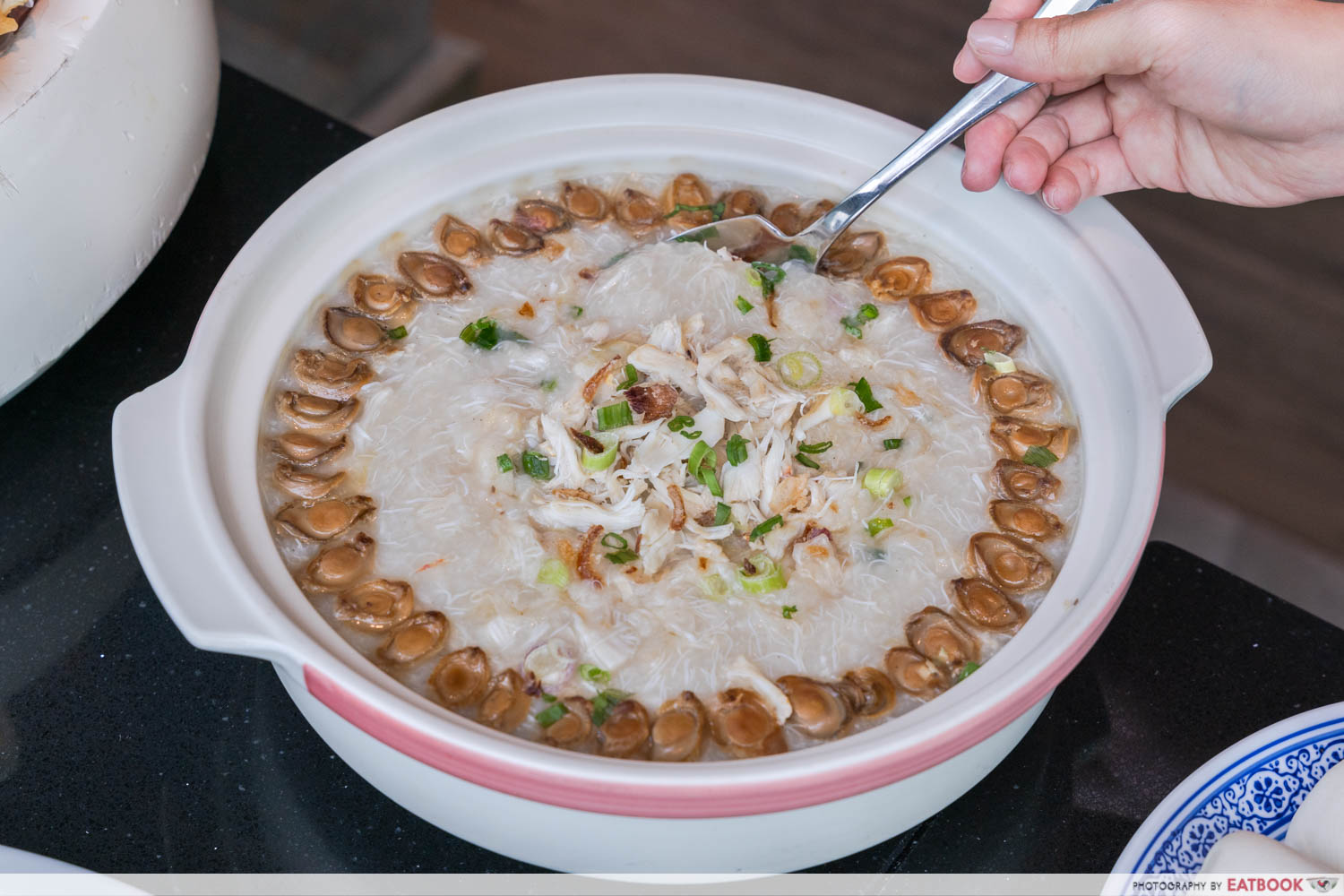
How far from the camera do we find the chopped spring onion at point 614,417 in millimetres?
1491

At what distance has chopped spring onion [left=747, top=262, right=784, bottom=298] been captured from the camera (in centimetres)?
169

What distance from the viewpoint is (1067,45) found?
153cm

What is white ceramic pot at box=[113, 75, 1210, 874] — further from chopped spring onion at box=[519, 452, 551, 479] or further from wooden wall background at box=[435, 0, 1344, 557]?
wooden wall background at box=[435, 0, 1344, 557]

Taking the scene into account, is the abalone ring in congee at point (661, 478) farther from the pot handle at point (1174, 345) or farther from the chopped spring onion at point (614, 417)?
the pot handle at point (1174, 345)

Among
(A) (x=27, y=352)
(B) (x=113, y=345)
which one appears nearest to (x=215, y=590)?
(A) (x=27, y=352)

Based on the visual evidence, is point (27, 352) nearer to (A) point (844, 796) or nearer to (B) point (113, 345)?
(B) point (113, 345)

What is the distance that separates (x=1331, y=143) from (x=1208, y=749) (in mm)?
838

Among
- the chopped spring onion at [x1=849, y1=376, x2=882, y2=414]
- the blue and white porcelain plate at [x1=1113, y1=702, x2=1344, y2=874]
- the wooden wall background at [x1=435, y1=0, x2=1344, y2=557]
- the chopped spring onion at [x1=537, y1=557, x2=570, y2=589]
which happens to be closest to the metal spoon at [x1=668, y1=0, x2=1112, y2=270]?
the chopped spring onion at [x1=849, y1=376, x2=882, y2=414]

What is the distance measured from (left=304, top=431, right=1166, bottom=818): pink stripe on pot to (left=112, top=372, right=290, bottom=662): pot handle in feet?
0.28

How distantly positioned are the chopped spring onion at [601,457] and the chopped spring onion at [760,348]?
24 cm

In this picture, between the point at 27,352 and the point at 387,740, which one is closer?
the point at 387,740

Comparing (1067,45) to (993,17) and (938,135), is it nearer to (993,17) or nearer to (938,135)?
(938,135)

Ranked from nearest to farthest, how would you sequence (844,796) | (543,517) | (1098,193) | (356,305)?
(844,796)
(543,517)
(356,305)
(1098,193)

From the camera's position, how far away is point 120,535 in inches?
65.8
